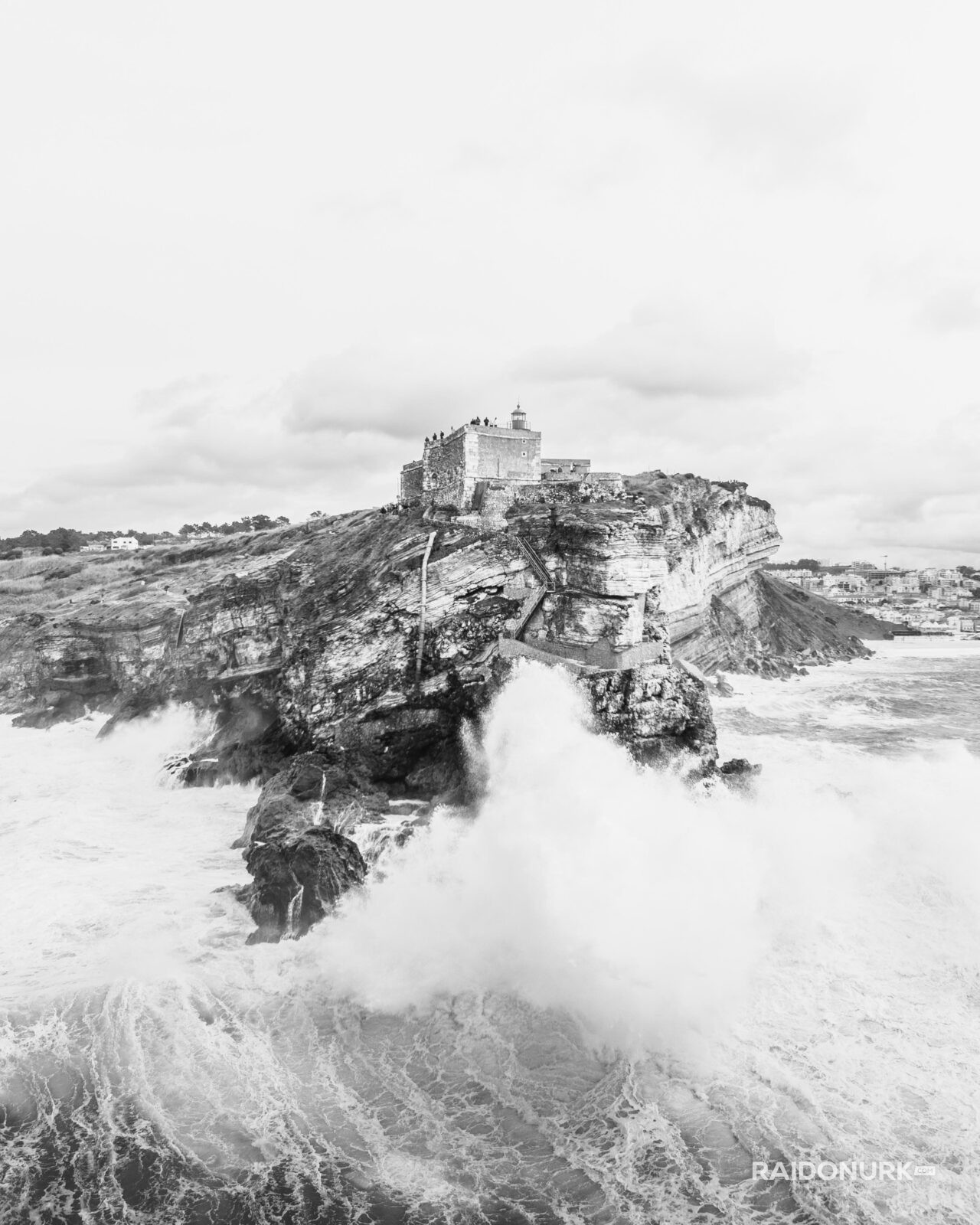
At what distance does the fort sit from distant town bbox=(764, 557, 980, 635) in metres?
71.4

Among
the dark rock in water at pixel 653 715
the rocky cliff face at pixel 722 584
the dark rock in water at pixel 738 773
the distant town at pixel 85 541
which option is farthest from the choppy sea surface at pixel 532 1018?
the distant town at pixel 85 541

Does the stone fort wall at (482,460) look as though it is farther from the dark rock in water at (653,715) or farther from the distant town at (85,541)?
the distant town at (85,541)

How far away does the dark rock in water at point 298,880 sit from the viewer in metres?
13.6

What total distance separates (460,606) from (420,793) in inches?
238

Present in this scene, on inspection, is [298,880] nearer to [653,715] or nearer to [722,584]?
[653,715]

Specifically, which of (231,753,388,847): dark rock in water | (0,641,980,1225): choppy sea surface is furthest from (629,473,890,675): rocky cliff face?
(0,641,980,1225): choppy sea surface

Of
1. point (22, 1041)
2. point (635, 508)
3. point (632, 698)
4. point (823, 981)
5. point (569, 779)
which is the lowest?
point (22, 1041)

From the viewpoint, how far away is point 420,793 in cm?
2033

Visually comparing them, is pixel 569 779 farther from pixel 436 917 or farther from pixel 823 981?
pixel 823 981

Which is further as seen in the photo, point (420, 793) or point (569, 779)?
point (420, 793)

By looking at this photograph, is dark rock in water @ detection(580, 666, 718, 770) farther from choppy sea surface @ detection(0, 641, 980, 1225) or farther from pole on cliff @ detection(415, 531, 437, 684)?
pole on cliff @ detection(415, 531, 437, 684)

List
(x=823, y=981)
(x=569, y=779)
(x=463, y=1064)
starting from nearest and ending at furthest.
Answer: (x=463, y=1064) → (x=823, y=981) → (x=569, y=779)

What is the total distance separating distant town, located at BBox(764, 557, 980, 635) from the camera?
90.9m

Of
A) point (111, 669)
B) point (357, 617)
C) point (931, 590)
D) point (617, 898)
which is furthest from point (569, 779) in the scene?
point (931, 590)
